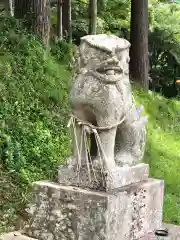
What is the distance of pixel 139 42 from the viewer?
1255 centimetres

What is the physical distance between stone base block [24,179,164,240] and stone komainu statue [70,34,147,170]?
11.7 inches

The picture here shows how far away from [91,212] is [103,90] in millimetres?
962

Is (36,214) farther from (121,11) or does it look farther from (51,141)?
(121,11)

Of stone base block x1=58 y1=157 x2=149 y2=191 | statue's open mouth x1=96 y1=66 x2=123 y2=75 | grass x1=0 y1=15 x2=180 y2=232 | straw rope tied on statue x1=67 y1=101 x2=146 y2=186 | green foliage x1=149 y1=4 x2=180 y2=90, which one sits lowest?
green foliage x1=149 y1=4 x2=180 y2=90

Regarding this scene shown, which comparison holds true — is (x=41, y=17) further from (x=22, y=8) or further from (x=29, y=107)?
(x=29, y=107)

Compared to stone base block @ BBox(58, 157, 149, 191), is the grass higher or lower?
lower

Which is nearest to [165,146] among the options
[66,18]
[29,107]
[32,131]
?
[29,107]

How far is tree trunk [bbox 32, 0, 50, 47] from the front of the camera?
9469 mm

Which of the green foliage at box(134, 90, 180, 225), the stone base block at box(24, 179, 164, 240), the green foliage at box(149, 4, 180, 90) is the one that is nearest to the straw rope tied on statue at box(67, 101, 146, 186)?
the stone base block at box(24, 179, 164, 240)

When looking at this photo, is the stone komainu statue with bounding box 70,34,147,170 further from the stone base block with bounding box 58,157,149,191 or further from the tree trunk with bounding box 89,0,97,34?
the tree trunk with bounding box 89,0,97,34

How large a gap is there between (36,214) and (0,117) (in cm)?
272

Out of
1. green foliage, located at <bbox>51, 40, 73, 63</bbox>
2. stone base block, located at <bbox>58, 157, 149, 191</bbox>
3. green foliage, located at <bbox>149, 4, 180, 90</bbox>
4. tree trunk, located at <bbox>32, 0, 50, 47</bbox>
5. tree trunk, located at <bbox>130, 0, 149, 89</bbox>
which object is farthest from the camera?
A: green foliage, located at <bbox>149, 4, 180, 90</bbox>

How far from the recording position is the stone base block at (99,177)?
4.00 meters

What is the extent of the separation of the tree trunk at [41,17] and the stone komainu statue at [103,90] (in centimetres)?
555
